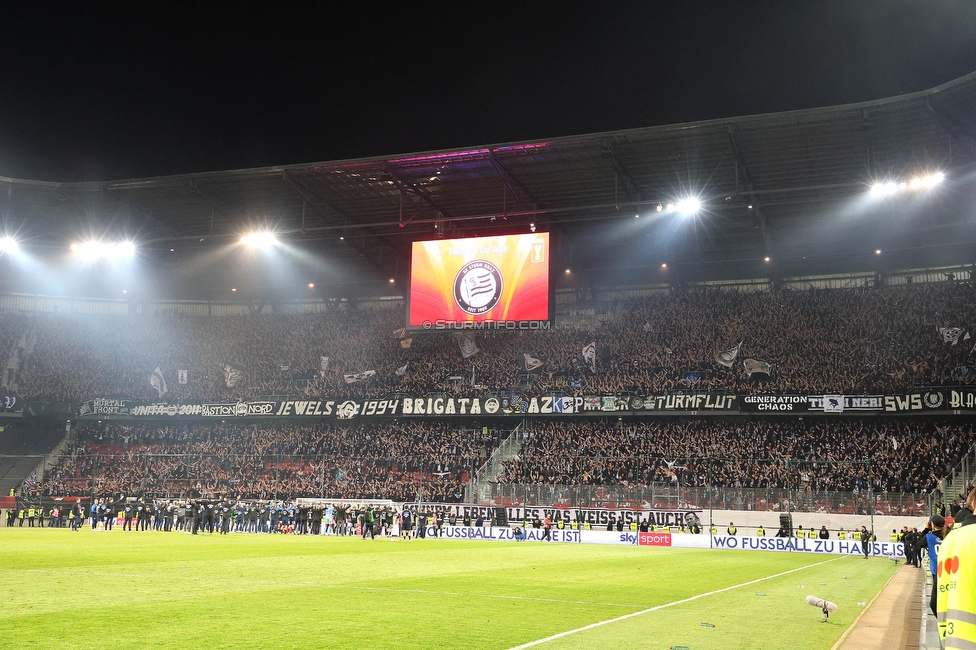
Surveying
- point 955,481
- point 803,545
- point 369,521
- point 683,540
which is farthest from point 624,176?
point 955,481

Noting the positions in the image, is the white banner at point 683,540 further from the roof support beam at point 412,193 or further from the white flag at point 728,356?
the roof support beam at point 412,193

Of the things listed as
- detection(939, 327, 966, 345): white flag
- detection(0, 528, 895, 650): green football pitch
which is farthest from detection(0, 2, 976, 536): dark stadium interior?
detection(0, 528, 895, 650): green football pitch

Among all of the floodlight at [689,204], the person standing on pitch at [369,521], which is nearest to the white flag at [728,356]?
the floodlight at [689,204]

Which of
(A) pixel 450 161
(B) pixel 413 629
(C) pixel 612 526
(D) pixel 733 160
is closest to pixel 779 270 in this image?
(D) pixel 733 160

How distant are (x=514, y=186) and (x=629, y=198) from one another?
5.52 m

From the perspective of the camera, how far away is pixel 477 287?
39188 millimetres

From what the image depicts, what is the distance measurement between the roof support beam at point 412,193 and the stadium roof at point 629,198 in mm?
110

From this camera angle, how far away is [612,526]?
131ft

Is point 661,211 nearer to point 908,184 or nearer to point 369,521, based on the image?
point 908,184

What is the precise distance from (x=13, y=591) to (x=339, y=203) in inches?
1278

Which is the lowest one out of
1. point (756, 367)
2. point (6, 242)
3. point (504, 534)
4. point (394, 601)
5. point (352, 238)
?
point (504, 534)

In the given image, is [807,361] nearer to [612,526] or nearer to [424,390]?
[612,526]

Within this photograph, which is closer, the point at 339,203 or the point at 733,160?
the point at 733,160

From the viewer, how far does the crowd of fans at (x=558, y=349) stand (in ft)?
142
